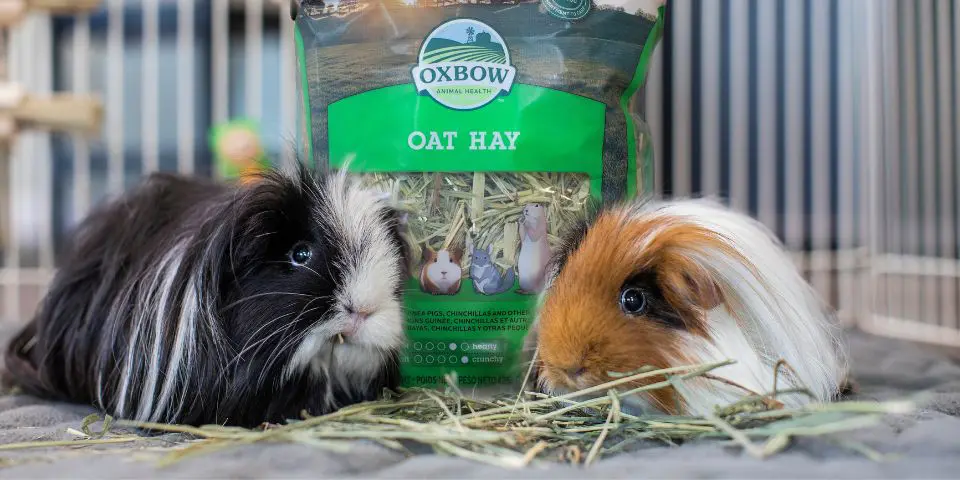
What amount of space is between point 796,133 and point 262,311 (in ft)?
5.95

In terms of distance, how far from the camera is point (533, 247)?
1.21 m

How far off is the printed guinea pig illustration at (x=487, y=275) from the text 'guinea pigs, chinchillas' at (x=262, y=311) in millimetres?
126

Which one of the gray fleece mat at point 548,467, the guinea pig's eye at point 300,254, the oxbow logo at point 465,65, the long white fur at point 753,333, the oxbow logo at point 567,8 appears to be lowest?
the gray fleece mat at point 548,467

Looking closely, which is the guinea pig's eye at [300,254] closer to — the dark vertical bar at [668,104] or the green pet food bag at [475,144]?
the green pet food bag at [475,144]

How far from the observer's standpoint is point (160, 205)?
1.27 metres

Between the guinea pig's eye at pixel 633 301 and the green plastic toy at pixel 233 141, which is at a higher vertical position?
the green plastic toy at pixel 233 141

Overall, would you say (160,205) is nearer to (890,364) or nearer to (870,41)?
(890,364)

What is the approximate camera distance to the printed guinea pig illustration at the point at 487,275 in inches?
47.4

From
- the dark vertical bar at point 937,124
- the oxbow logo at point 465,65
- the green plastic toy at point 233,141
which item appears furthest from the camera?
the green plastic toy at point 233,141

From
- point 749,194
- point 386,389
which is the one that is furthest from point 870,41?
point 386,389

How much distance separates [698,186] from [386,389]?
5.06ft

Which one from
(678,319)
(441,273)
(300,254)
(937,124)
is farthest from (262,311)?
(937,124)

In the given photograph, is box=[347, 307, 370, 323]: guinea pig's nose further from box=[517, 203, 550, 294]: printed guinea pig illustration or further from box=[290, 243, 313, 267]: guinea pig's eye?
box=[517, 203, 550, 294]: printed guinea pig illustration

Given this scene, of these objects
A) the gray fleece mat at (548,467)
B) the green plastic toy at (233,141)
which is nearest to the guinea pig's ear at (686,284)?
the gray fleece mat at (548,467)
